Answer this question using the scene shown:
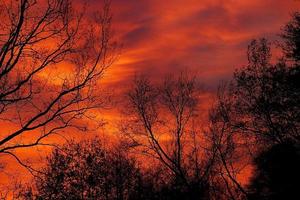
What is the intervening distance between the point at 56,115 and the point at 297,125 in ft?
49.4

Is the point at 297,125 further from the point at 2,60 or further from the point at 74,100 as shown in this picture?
the point at 2,60

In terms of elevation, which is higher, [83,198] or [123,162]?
[123,162]

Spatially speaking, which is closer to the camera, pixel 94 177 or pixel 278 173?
pixel 278 173

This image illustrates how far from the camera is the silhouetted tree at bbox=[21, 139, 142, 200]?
43.4 m

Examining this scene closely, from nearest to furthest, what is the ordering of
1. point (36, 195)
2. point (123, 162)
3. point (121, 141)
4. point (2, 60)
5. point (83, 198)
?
point (2, 60) → point (121, 141) → point (36, 195) → point (83, 198) → point (123, 162)

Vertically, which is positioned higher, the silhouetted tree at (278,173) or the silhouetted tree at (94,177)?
the silhouetted tree at (94,177)

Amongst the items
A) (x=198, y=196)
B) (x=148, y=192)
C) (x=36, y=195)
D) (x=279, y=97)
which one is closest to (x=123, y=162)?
(x=148, y=192)

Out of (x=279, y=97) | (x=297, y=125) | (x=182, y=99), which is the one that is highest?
(x=182, y=99)

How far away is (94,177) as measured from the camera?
46906 mm

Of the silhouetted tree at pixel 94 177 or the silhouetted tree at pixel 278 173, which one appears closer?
the silhouetted tree at pixel 278 173

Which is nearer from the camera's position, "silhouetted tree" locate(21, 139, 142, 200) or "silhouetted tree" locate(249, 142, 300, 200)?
"silhouetted tree" locate(249, 142, 300, 200)

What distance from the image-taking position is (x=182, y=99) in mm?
33188

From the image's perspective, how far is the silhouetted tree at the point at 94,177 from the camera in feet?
142

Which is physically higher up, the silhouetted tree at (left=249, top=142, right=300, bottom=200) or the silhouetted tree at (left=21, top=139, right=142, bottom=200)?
the silhouetted tree at (left=21, top=139, right=142, bottom=200)
